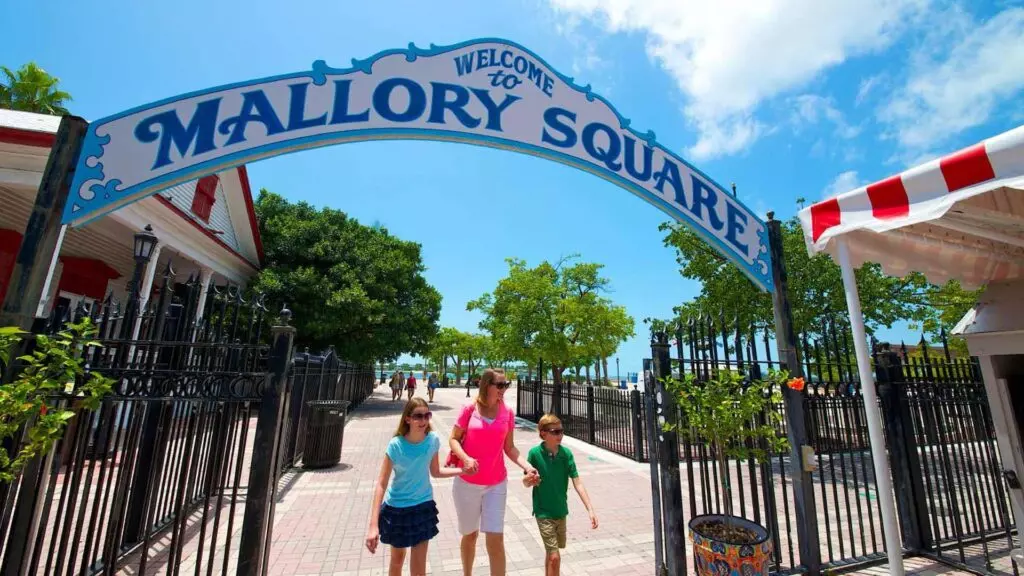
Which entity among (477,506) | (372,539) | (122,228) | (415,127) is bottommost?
(372,539)

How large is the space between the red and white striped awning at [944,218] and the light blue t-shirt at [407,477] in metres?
3.62

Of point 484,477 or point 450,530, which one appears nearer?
point 484,477

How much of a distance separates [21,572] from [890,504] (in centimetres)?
600

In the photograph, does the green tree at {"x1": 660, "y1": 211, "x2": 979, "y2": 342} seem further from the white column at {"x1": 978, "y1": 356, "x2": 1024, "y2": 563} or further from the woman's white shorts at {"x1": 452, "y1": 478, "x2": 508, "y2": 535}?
the woman's white shorts at {"x1": 452, "y1": 478, "x2": 508, "y2": 535}

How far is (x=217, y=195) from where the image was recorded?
14.9 m

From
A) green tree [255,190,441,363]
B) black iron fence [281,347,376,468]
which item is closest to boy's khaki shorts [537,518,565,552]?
black iron fence [281,347,376,468]

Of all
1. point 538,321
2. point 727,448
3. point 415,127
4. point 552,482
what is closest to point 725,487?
point 727,448

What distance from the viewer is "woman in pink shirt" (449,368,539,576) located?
347 cm

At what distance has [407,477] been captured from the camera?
3.32 metres

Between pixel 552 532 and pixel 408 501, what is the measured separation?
1.22 meters

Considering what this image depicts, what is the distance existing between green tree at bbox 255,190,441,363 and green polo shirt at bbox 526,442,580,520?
1525cm

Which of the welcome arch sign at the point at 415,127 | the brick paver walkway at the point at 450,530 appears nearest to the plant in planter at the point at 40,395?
the welcome arch sign at the point at 415,127

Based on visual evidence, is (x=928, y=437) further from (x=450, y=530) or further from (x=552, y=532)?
(x=450, y=530)

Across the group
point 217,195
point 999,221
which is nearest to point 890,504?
point 999,221
